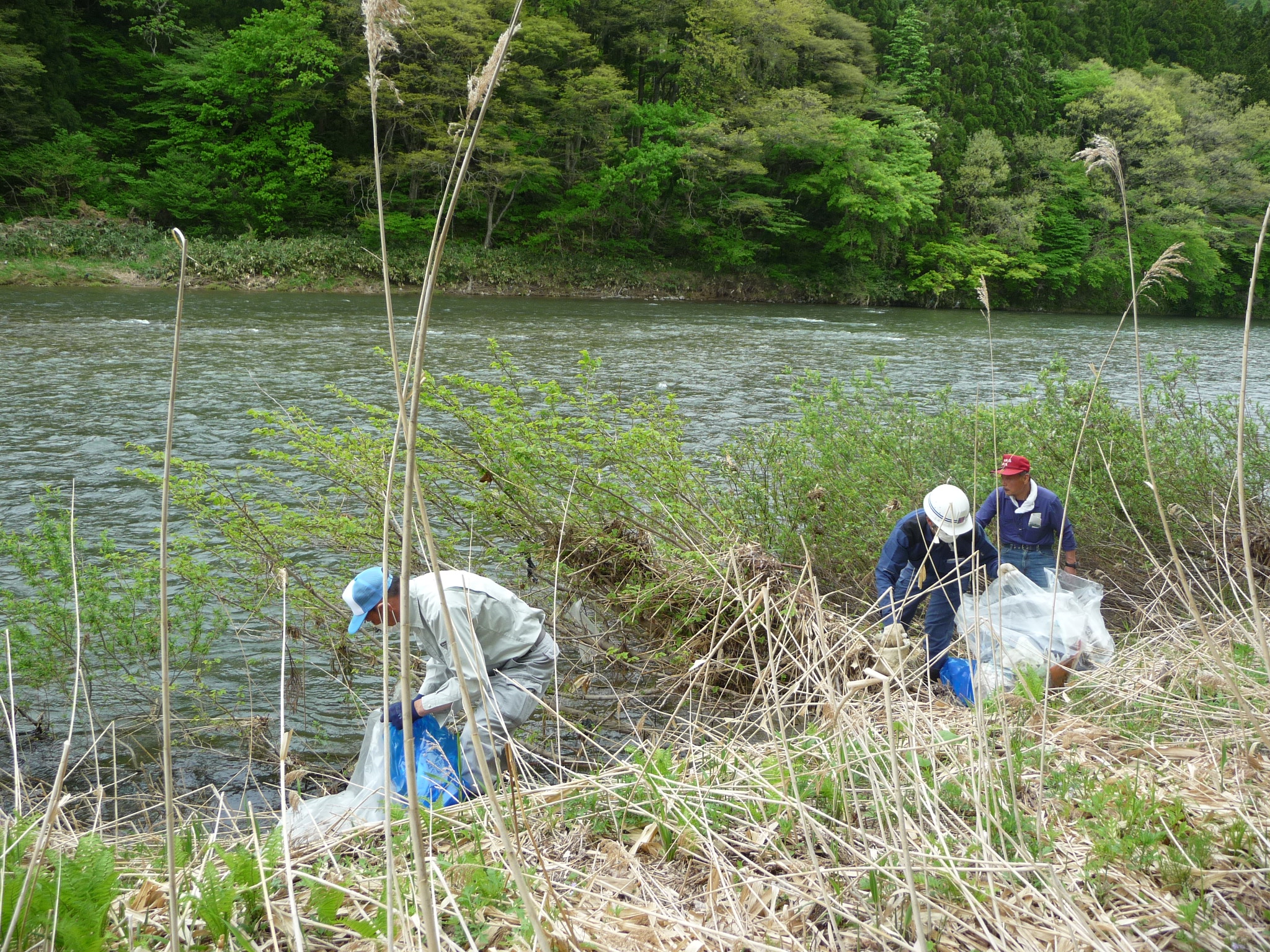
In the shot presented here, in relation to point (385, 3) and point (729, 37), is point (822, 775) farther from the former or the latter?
point (729, 37)

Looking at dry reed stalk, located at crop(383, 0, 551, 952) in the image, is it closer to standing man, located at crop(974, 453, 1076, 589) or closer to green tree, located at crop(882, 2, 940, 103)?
standing man, located at crop(974, 453, 1076, 589)

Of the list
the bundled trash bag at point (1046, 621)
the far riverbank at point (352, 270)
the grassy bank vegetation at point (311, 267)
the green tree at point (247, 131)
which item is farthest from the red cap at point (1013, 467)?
the green tree at point (247, 131)

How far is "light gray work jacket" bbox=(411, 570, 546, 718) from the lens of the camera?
11.7 feet

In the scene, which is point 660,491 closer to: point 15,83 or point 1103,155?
point 1103,155

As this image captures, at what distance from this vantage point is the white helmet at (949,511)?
14.3 feet

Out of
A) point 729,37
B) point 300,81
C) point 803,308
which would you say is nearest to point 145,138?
point 300,81

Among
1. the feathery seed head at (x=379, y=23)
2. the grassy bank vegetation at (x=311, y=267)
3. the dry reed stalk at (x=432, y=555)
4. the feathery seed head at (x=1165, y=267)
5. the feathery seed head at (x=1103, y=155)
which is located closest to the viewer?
the dry reed stalk at (x=432, y=555)

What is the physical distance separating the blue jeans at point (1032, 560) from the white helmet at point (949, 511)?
0.88 metres

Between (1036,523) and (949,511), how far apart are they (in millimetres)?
1095

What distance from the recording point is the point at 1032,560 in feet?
17.2

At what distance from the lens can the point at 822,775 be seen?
225 cm

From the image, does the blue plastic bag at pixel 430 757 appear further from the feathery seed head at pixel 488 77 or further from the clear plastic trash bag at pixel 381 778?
the feathery seed head at pixel 488 77

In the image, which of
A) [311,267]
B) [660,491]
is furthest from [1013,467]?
[311,267]

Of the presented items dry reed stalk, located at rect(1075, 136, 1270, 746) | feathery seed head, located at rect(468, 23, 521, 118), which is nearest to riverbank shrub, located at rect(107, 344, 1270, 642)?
dry reed stalk, located at rect(1075, 136, 1270, 746)
